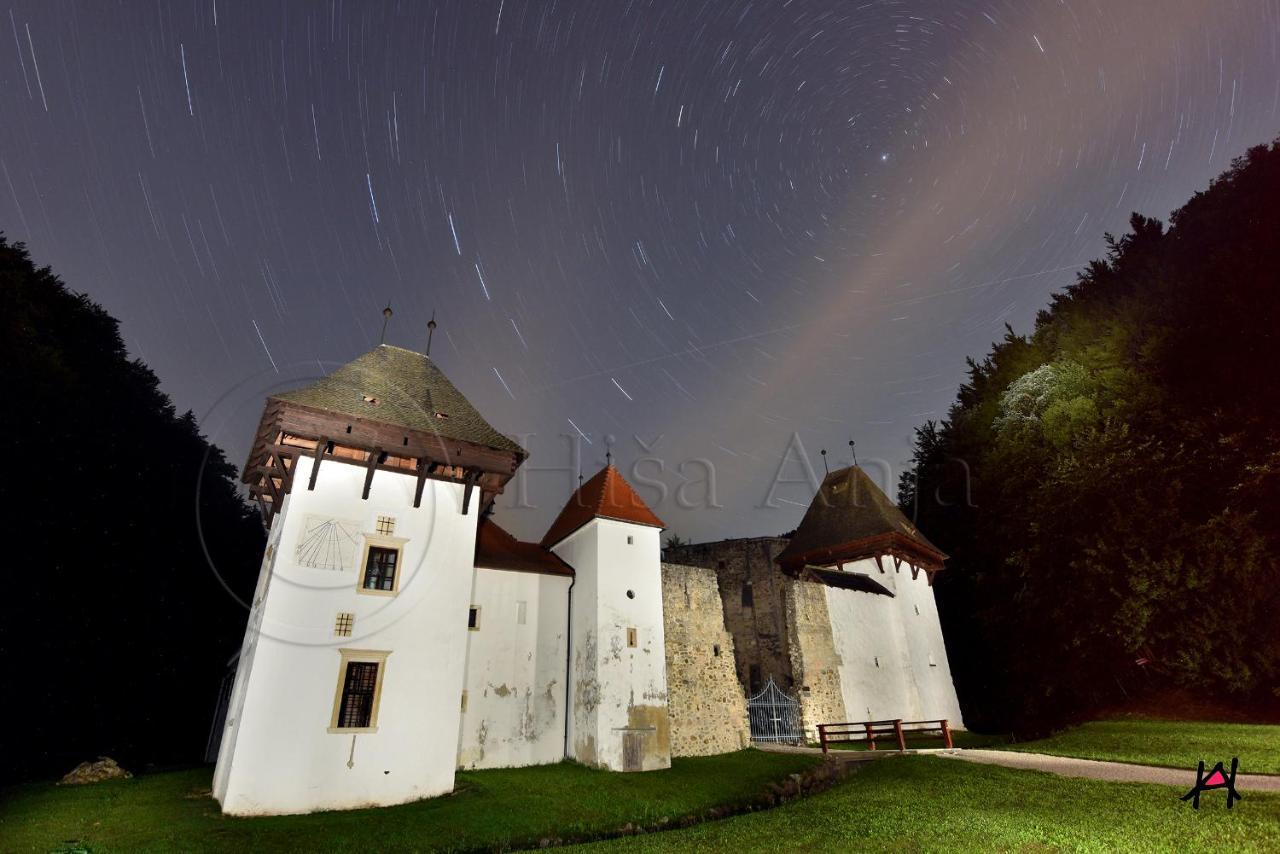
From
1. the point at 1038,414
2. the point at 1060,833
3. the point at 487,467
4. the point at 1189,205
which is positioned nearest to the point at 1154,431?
the point at 1038,414

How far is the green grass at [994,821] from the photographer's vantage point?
6.74 m

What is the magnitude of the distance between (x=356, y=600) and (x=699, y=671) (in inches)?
468

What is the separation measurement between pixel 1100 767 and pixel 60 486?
32863 mm

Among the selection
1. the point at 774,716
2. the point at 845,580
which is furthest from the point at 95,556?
the point at 845,580

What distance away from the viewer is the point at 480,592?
58.4 feet

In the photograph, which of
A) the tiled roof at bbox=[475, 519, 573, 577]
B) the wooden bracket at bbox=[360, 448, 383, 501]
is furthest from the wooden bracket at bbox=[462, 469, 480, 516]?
the wooden bracket at bbox=[360, 448, 383, 501]

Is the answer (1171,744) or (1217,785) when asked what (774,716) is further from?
(1217,785)

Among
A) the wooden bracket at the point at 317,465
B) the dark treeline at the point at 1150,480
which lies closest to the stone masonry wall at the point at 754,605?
the dark treeline at the point at 1150,480

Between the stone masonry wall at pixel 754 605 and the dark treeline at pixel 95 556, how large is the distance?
76.1 feet

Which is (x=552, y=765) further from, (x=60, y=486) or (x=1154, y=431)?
(x=1154, y=431)

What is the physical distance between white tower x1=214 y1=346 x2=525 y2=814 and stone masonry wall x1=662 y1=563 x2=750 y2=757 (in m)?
8.02

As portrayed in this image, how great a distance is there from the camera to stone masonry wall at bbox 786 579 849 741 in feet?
72.3

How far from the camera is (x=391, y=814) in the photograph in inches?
440

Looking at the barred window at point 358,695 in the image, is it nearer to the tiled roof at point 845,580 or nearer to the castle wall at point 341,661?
the castle wall at point 341,661
